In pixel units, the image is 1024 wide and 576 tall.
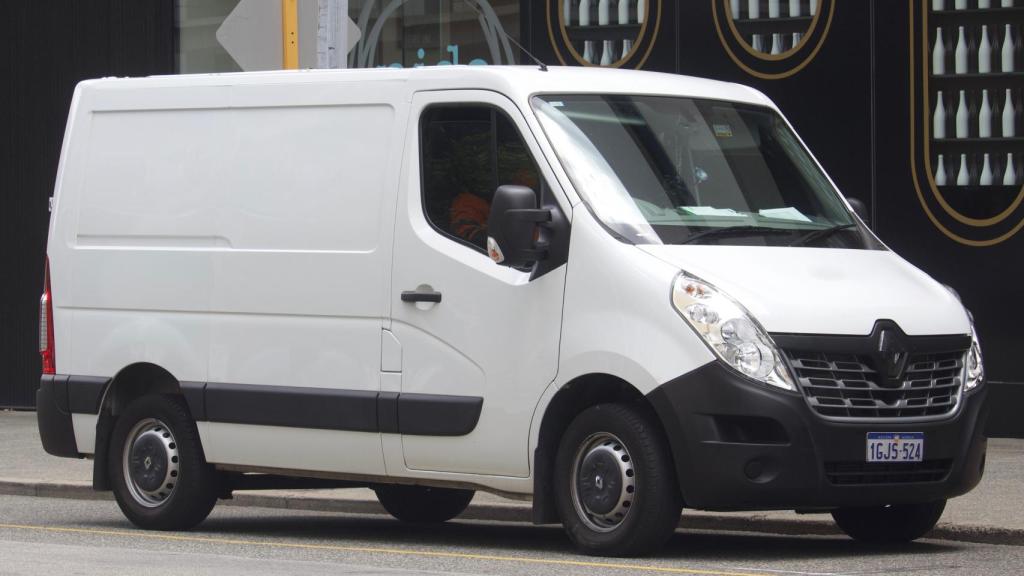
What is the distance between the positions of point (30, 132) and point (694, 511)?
456 inches

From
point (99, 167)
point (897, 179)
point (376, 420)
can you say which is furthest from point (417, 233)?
point (897, 179)

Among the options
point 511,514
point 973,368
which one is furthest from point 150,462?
point 973,368

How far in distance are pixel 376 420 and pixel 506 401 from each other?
0.80m

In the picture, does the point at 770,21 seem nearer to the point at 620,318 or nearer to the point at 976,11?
the point at 976,11

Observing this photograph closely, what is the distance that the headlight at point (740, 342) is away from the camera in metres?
8.30

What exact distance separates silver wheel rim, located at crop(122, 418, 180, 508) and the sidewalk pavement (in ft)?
5.94

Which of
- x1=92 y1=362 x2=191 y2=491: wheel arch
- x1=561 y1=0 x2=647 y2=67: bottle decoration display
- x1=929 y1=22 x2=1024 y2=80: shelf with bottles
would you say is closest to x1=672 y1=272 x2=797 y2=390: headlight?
x1=92 y1=362 x2=191 y2=491: wheel arch

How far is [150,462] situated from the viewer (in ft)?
35.2

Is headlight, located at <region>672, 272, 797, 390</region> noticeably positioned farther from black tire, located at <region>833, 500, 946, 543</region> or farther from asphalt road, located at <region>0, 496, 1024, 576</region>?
black tire, located at <region>833, 500, 946, 543</region>

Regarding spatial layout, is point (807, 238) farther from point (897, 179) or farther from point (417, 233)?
point (897, 179)

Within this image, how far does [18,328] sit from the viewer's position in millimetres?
20688

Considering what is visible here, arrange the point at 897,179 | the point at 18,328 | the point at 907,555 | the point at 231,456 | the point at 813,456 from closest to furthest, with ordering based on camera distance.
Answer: the point at 813,456 → the point at 907,555 → the point at 231,456 → the point at 897,179 → the point at 18,328

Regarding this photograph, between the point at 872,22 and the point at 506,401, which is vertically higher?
the point at 872,22

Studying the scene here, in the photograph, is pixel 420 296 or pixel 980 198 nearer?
pixel 420 296
